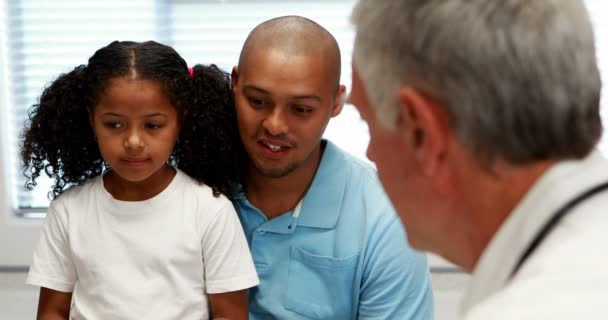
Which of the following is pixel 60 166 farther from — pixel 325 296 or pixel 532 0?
pixel 532 0

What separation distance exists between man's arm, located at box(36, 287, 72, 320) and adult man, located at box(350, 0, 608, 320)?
1008mm

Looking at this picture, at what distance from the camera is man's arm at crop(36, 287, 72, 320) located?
1586 mm

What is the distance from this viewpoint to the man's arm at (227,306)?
1558 mm

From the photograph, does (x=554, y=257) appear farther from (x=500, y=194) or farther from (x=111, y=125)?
(x=111, y=125)

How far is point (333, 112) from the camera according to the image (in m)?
1.64

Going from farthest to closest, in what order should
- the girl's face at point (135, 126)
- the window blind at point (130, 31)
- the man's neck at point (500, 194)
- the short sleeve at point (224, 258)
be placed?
the window blind at point (130, 31), the short sleeve at point (224, 258), the girl's face at point (135, 126), the man's neck at point (500, 194)

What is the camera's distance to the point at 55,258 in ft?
5.18

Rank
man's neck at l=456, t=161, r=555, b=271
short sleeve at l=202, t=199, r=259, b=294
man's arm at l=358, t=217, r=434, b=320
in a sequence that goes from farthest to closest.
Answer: man's arm at l=358, t=217, r=434, b=320 < short sleeve at l=202, t=199, r=259, b=294 < man's neck at l=456, t=161, r=555, b=271

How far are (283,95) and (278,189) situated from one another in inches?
9.9

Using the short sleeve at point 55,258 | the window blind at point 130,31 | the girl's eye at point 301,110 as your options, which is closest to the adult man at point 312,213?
the girl's eye at point 301,110

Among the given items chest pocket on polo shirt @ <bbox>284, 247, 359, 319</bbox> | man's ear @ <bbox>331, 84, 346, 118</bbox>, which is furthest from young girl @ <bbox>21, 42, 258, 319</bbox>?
man's ear @ <bbox>331, 84, 346, 118</bbox>

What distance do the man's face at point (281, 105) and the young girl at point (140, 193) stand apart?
0.08 m

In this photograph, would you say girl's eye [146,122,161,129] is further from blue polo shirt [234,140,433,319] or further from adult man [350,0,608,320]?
adult man [350,0,608,320]

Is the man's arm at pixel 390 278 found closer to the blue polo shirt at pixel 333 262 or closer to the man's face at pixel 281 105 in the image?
the blue polo shirt at pixel 333 262
